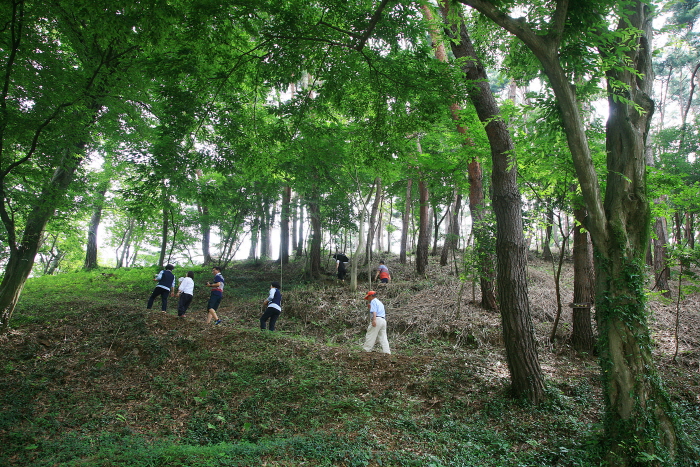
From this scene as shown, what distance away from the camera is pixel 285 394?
212 inches

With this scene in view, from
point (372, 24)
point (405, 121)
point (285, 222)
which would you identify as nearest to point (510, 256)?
point (405, 121)

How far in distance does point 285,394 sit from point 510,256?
13.4ft

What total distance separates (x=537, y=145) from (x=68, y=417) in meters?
8.37

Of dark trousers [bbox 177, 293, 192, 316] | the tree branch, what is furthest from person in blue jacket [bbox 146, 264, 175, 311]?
the tree branch

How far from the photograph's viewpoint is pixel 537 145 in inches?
235

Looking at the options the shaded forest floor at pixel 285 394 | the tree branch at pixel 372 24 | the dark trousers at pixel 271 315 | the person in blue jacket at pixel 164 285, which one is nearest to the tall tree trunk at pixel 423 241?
the shaded forest floor at pixel 285 394

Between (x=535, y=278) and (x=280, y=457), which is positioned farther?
(x=535, y=278)

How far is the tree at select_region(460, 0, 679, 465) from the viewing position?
3586 millimetres

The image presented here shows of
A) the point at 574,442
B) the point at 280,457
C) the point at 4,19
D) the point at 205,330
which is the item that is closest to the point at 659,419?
the point at 574,442

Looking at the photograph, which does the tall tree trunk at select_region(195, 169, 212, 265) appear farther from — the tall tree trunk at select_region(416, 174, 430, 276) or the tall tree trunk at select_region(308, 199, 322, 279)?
the tall tree trunk at select_region(416, 174, 430, 276)

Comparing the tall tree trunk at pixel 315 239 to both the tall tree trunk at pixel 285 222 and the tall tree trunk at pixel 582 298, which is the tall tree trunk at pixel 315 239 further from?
the tall tree trunk at pixel 582 298

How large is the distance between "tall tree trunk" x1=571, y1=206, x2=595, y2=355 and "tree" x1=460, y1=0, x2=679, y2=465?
3515 millimetres

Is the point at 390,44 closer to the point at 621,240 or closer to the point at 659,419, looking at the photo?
the point at 621,240

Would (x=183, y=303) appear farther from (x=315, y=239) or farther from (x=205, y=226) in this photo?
(x=205, y=226)
